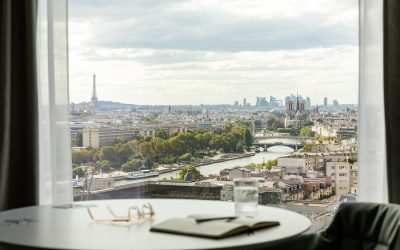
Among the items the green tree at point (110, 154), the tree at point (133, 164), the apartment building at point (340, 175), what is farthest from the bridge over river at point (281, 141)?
the green tree at point (110, 154)

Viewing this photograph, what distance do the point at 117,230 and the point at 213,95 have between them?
4.79 feet

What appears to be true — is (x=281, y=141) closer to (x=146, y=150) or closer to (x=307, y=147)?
(x=307, y=147)

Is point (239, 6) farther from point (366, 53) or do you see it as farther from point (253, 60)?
point (366, 53)

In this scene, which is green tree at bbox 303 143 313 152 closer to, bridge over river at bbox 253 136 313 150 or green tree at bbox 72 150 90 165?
bridge over river at bbox 253 136 313 150

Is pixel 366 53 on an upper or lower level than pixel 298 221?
upper

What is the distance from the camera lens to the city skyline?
3.09 meters

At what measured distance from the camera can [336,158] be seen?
121 inches

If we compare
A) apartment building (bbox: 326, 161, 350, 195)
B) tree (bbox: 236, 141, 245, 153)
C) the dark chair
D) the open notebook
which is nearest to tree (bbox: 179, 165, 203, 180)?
tree (bbox: 236, 141, 245, 153)

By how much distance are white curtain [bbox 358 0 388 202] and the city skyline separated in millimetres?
230

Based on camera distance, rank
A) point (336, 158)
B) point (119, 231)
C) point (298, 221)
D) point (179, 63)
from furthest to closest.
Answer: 1. point (179, 63)
2. point (336, 158)
3. point (298, 221)
4. point (119, 231)

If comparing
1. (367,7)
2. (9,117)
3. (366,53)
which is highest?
(367,7)

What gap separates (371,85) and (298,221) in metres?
0.97

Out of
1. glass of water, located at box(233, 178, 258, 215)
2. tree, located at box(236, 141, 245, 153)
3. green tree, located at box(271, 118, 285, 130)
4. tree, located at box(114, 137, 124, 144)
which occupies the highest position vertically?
green tree, located at box(271, 118, 285, 130)

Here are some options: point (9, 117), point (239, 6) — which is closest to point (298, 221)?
point (239, 6)
